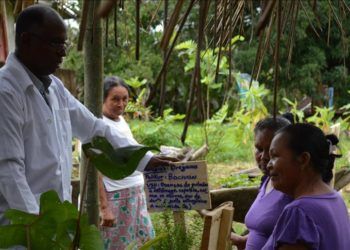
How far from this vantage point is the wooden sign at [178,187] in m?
2.44

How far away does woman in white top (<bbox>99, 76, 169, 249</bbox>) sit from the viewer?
3.67 meters

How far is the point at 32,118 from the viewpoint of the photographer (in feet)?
7.35

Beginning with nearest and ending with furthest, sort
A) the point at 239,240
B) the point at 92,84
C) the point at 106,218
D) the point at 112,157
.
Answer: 1. the point at 112,157
2. the point at 92,84
3. the point at 239,240
4. the point at 106,218

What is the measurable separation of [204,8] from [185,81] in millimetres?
16809

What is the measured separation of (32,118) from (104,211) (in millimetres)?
1434

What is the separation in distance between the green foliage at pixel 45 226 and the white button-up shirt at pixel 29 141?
1.03ft

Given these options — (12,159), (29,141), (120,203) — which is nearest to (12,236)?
(12,159)

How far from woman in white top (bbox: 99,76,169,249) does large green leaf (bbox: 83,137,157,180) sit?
6.80 feet

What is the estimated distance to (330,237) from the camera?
5.94 ft

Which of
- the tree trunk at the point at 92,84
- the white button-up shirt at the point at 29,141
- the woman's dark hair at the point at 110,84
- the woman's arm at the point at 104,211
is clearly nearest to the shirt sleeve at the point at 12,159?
the white button-up shirt at the point at 29,141

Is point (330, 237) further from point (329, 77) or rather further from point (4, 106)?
point (329, 77)

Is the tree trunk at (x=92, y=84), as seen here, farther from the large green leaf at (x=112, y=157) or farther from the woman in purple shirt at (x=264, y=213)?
the large green leaf at (x=112, y=157)

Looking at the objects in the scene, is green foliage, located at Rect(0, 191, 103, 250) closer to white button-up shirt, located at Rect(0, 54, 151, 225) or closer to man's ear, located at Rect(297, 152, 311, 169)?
white button-up shirt, located at Rect(0, 54, 151, 225)

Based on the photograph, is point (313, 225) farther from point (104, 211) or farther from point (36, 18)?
point (104, 211)
